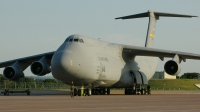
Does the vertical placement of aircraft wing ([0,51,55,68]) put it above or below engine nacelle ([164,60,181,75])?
above

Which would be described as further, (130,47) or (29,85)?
(29,85)

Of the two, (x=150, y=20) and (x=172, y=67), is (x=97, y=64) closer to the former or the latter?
(x=172, y=67)

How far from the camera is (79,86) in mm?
29875

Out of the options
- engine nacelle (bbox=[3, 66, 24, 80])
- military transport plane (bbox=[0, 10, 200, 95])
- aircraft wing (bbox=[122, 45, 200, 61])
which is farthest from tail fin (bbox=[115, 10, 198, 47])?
engine nacelle (bbox=[3, 66, 24, 80])

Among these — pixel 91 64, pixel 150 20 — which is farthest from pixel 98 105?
pixel 150 20

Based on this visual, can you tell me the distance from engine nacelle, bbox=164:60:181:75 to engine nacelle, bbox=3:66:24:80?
1044 cm

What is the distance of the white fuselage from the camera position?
27125 millimetres

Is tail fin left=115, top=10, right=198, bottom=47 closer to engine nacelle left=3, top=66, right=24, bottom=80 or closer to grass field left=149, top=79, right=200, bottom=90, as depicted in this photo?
engine nacelle left=3, top=66, right=24, bottom=80

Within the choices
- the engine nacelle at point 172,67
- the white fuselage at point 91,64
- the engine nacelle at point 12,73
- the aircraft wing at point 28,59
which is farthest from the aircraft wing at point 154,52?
the engine nacelle at point 12,73

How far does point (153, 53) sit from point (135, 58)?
7.16ft

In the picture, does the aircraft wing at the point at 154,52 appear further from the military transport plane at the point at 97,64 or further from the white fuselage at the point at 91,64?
the white fuselage at the point at 91,64

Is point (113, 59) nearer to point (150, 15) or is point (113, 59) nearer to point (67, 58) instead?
point (67, 58)

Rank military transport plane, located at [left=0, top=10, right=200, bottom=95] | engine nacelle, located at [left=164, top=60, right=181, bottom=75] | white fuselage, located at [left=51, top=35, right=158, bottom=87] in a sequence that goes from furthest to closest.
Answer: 1. engine nacelle, located at [left=164, top=60, right=181, bottom=75]
2. military transport plane, located at [left=0, top=10, right=200, bottom=95]
3. white fuselage, located at [left=51, top=35, right=158, bottom=87]

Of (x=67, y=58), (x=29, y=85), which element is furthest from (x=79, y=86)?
(x=29, y=85)
